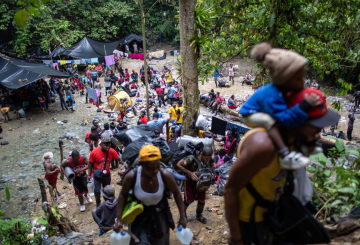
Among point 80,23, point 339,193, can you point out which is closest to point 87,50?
point 80,23

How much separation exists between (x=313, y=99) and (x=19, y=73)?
16.6 metres

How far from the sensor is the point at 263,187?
68.9 inches

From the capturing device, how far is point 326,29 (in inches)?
240

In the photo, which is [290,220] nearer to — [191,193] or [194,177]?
[194,177]

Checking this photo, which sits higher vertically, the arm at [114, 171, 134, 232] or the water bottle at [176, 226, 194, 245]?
the arm at [114, 171, 134, 232]

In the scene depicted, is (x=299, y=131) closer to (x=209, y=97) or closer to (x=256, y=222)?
(x=256, y=222)

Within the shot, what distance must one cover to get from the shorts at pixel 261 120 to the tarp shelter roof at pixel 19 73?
15161 mm

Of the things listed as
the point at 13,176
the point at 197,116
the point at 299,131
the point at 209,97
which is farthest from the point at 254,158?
the point at 209,97

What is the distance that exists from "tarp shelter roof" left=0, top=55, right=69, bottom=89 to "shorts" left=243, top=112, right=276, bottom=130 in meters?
15.2

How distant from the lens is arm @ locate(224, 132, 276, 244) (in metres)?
1.60

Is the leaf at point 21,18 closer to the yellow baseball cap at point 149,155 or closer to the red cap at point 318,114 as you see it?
the yellow baseball cap at point 149,155

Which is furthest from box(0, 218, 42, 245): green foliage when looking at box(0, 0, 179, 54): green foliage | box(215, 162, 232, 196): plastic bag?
box(0, 0, 179, 54): green foliage

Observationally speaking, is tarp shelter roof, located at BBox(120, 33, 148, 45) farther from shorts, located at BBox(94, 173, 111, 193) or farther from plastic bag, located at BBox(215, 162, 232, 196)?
plastic bag, located at BBox(215, 162, 232, 196)

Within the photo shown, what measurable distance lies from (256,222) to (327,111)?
80 cm
